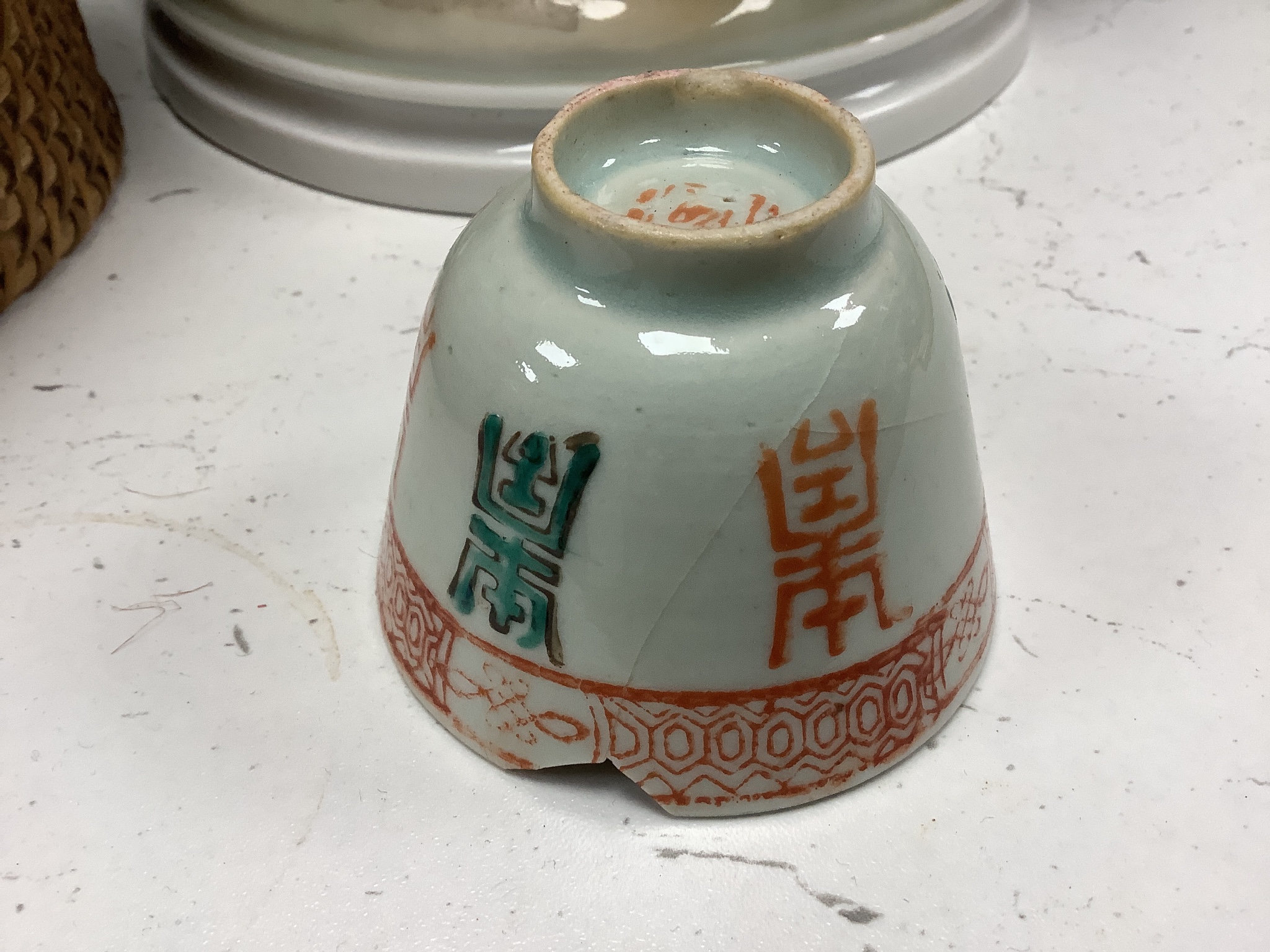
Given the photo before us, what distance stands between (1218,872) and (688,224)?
15.4 inches

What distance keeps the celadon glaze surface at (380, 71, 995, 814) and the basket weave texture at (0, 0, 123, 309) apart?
1.43 feet

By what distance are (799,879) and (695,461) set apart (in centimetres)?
22

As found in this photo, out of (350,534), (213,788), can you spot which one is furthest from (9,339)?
(213,788)

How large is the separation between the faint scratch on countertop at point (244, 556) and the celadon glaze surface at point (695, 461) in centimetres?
10

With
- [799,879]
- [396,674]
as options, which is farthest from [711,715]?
[396,674]

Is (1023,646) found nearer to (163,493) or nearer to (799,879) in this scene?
(799,879)

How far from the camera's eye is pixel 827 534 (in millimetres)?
521

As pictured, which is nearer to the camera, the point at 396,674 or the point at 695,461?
the point at 695,461

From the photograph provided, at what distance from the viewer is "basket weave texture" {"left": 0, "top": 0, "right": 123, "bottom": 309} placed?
33.2 inches

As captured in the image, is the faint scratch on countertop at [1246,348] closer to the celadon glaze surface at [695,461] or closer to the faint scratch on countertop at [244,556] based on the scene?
the celadon glaze surface at [695,461]

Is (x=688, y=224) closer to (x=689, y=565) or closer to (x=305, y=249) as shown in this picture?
(x=689, y=565)

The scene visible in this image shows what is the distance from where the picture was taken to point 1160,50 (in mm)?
1231

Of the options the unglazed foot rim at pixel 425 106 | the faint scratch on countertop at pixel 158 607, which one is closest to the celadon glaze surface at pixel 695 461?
the faint scratch on countertop at pixel 158 607

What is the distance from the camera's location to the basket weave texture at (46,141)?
2.77ft
